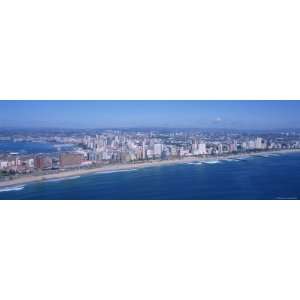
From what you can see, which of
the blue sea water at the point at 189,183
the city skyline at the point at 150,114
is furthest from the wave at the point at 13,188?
the city skyline at the point at 150,114

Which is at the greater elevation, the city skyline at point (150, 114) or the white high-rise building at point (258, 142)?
the city skyline at point (150, 114)

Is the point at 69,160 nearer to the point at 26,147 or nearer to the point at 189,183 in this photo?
the point at 26,147

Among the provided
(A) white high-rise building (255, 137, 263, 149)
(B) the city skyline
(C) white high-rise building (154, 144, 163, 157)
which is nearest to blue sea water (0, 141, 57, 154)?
(B) the city skyline

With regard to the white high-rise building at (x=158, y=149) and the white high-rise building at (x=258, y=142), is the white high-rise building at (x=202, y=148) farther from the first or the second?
the white high-rise building at (x=258, y=142)

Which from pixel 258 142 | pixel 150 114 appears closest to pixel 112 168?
pixel 150 114

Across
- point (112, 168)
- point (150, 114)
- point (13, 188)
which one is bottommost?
point (13, 188)
